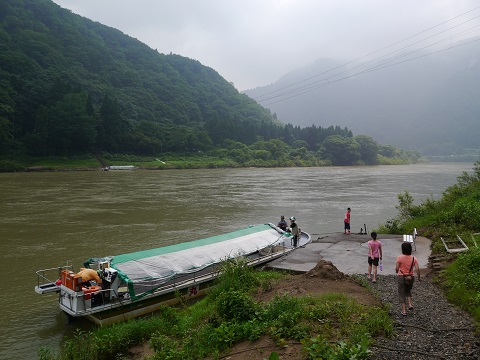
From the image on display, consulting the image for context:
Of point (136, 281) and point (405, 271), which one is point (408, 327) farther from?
point (136, 281)

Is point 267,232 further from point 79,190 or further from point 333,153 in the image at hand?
point 333,153

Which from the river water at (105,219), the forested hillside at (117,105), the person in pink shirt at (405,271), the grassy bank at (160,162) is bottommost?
the river water at (105,219)

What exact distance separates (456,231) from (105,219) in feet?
70.7

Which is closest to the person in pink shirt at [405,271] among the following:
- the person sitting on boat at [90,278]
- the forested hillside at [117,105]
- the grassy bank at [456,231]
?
the grassy bank at [456,231]

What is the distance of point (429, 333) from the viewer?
662 cm

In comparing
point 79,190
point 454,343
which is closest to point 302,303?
point 454,343

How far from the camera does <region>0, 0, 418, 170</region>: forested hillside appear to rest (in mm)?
73425

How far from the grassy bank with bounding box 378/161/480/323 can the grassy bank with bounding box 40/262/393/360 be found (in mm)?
2559

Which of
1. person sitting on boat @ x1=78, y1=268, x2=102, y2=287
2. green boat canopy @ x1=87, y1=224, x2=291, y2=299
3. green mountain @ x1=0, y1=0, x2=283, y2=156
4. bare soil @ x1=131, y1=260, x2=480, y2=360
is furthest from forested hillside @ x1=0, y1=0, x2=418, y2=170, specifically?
bare soil @ x1=131, y1=260, x2=480, y2=360

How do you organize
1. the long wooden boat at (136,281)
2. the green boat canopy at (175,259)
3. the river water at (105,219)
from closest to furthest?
the long wooden boat at (136,281) → the green boat canopy at (175,259) → the river water at (105,219)

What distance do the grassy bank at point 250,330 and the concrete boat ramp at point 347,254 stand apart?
458 centimetres

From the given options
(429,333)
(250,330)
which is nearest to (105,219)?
(250,330)

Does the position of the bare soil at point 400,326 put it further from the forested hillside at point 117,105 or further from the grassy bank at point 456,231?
the forested hillside at point 117,105

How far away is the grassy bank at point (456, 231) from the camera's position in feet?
28.9
